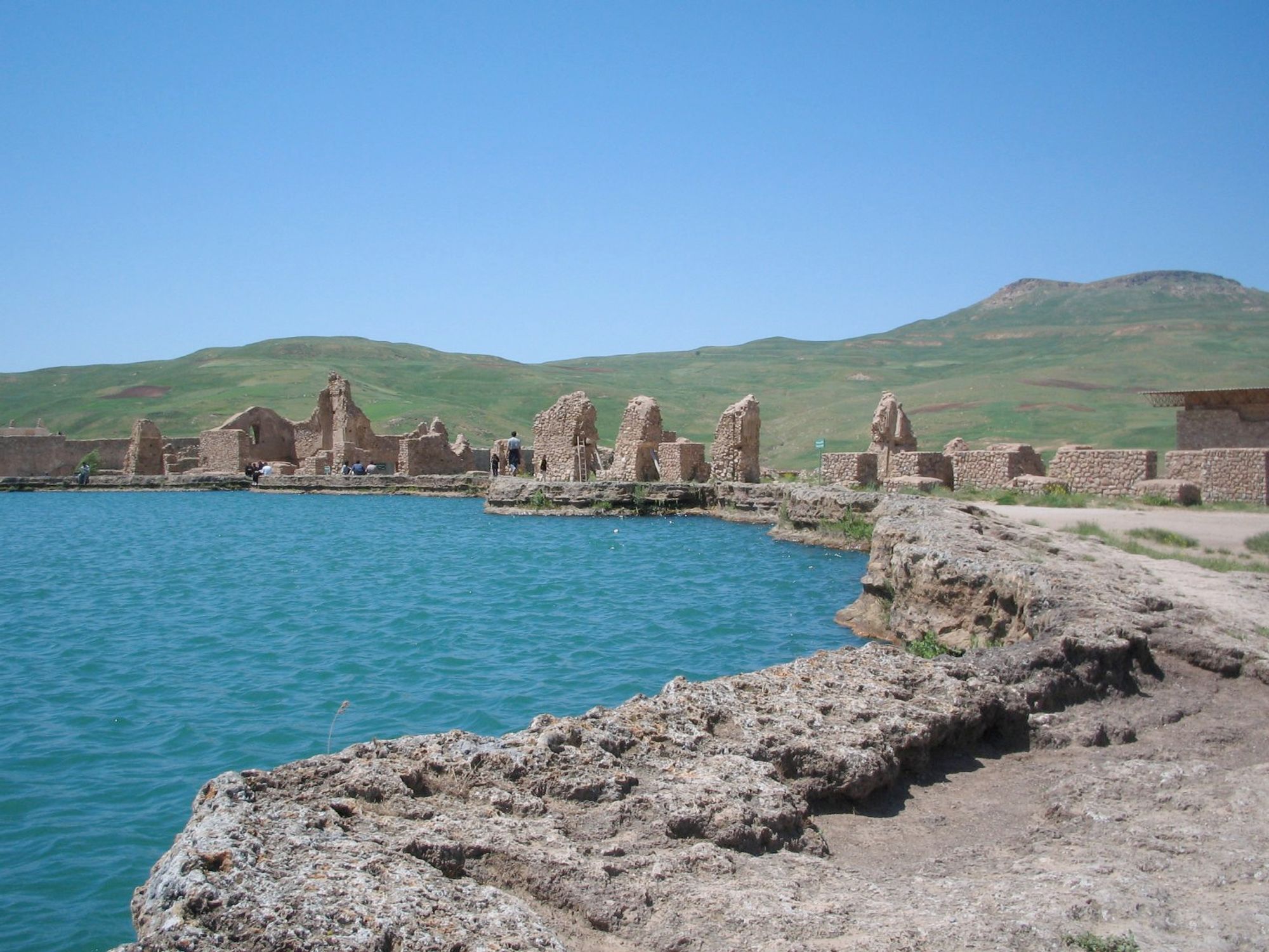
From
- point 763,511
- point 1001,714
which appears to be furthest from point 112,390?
point 1001,714

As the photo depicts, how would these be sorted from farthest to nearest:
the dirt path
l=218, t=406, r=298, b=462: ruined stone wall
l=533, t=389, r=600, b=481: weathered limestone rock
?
1. l=218, t=406, r=298, b=462: ruined stone wall
2. l=533, t=389, r=600, b=481: weathered limestone rock
3. the dirt path

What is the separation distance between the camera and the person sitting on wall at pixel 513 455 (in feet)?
117

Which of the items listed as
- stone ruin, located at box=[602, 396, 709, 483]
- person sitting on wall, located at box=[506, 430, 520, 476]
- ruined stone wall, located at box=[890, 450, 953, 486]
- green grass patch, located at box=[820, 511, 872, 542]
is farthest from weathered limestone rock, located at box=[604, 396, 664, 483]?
green grass patch, located at box=[820, 511, 872, 542]

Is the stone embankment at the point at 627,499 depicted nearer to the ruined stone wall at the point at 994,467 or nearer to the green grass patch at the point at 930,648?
the ruined stone wall at the point at 994,467

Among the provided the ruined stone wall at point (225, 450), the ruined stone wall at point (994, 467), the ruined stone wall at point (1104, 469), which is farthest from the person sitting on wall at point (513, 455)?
the ruined stone wall at point (1104, 469)

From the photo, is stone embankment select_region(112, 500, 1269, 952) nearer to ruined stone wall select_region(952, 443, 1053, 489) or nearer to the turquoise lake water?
the turquoise lake water

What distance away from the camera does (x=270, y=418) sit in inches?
1812

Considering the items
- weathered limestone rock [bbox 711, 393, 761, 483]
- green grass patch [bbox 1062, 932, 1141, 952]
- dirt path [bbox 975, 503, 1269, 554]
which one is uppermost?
weathered limestone rock [bbox 711, 393, 761, 483]

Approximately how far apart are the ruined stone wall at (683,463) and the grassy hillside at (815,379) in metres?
20.2

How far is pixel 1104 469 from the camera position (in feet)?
74.1

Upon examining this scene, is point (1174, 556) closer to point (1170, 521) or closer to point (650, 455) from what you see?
point (1170, 521)

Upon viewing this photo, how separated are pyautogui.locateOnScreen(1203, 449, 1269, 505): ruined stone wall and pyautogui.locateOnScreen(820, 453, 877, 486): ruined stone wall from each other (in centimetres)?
754

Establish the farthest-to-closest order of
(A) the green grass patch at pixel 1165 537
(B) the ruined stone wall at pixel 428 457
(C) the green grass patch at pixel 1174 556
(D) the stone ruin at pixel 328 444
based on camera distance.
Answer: (D) the stone ruin at pixel 328 444 < (B) the ruined stone wall at pixel 428 457 < (A) the green grass patch at pixel 1165 537 < (C) the green grass patch at pixel 1174 556

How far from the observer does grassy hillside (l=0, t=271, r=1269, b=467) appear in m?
59.0
